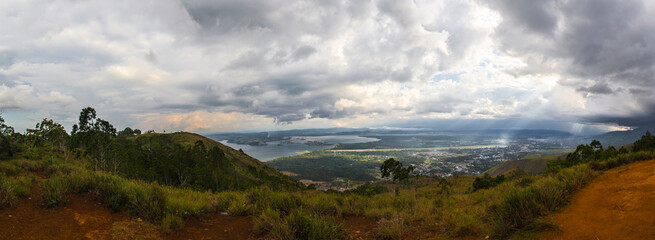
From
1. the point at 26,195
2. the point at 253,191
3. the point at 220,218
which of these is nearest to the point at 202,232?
the point at 220,218

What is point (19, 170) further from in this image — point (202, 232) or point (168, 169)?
point (168, 169)

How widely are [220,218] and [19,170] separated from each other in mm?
8891

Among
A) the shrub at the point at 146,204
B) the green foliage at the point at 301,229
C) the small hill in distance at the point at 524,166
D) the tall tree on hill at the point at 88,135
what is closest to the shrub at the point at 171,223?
the shrub at the point at 146,204

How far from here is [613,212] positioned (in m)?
4.78

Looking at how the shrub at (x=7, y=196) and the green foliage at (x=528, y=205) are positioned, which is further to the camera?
the green foliage at (x=528, y=205)

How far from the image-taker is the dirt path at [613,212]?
4137 mm

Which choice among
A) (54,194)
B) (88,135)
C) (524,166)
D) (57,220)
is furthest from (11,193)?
(524,166)

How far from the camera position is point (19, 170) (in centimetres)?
920

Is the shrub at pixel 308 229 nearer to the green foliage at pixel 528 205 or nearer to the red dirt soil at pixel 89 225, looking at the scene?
the red dirt soil at pixel 89 225

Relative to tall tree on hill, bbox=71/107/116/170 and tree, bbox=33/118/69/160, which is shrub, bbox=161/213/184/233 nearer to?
tree, bbox=33/118/69/160

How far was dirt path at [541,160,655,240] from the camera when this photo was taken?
414 cm

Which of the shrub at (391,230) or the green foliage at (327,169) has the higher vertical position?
the shrub at (391,230)

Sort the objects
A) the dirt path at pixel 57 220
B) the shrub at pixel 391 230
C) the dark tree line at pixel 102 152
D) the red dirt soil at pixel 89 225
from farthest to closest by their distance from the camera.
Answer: the dark tree line at pixel 102 152
the shrub at pixel 391 230
the red dirt soil at pixel 89 225
the dirt path at pixel 57 220

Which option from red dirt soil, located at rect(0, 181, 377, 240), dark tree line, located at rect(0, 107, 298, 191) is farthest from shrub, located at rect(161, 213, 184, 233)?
dark tree line, located at rect(0, 107, 298, 191)
